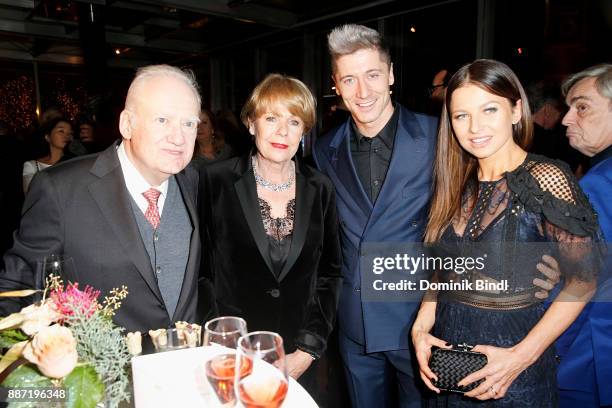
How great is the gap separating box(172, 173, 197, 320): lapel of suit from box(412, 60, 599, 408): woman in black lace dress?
1.00 metres

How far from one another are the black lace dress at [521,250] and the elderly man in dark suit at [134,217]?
116cm

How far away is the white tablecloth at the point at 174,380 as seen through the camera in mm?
944

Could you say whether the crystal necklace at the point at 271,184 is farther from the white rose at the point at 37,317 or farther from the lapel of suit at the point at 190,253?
the white rose at the point at 37,317

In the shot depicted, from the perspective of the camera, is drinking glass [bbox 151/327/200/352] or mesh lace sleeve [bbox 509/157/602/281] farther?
mesh lace sleeve [bbox 509/157/602/281]

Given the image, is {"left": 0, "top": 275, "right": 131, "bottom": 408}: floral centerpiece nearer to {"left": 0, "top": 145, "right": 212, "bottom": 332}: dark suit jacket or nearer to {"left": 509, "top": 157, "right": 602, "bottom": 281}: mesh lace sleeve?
{"left": 0, "top": 145, "right": 212, "bottom": 332}: dark suit jacket

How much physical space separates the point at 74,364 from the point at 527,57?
18.1ft

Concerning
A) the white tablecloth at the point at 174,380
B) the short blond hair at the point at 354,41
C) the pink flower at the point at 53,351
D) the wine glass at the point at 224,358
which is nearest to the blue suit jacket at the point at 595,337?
the short blond hair at the point at 354,41

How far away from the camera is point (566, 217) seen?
1384mm

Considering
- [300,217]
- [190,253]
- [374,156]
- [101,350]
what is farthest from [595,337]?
[101,350]

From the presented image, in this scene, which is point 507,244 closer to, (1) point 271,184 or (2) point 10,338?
(1) point 271,184

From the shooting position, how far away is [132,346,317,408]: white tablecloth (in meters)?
0.94

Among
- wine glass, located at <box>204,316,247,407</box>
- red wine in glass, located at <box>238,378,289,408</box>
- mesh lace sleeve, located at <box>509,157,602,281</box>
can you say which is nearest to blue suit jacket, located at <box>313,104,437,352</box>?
mesh lace sleeve, located at <box>509,157,602,281</box>

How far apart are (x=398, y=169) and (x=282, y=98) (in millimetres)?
667

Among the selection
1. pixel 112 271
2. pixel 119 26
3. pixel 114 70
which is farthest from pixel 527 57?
pixel 114 70
